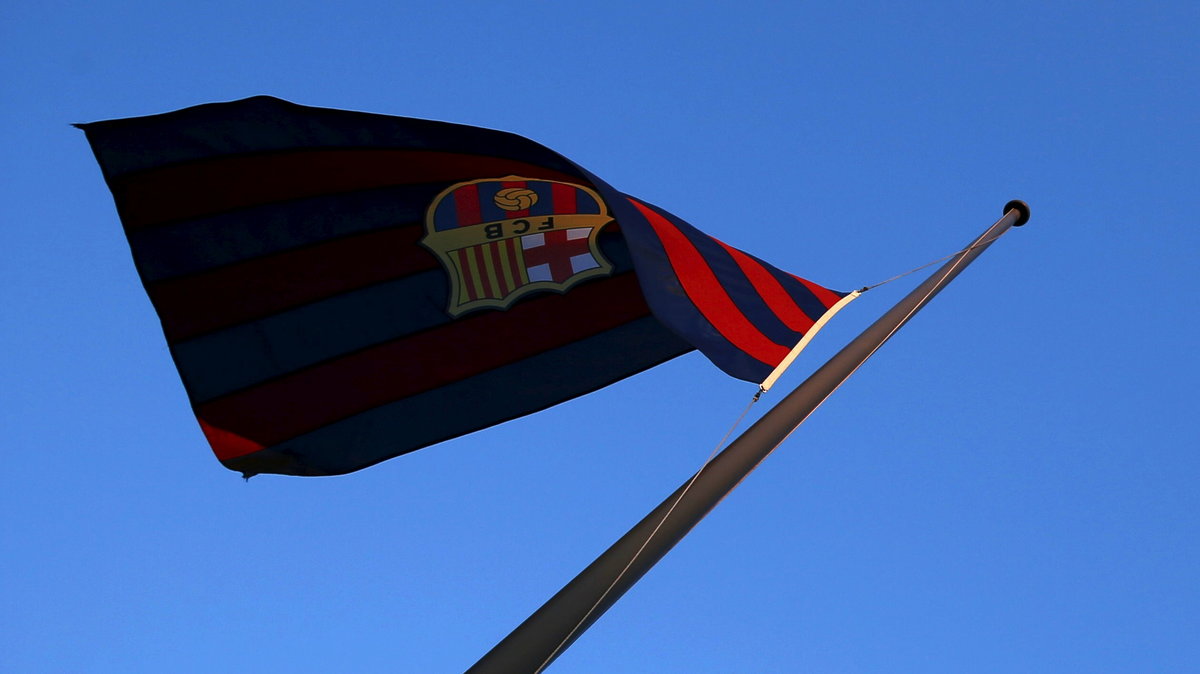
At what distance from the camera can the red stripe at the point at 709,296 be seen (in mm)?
6410

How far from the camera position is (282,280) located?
791 centimetres

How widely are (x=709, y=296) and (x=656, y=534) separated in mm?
1679

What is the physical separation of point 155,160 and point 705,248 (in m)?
3.10

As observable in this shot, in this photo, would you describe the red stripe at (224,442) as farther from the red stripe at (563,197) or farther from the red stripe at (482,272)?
the red stripe at (563,197)

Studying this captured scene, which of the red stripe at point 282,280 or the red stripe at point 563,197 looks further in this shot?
the red stripe at point 563,197

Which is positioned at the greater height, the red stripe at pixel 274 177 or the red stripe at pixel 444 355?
the red stripe at pixel 274 177

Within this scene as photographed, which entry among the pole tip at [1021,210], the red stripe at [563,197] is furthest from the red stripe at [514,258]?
the pole tip at [1021,210]

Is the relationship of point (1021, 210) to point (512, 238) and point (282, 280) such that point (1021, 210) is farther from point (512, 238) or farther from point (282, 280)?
point (282, 280)

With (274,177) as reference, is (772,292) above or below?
below

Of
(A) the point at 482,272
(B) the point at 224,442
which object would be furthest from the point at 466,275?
(B) the point at 224,442

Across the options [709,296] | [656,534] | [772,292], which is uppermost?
[772,292]

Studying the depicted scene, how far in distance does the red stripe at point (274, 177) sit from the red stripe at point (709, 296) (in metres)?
0.89

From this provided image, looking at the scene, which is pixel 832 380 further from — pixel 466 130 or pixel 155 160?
pixel 155 160

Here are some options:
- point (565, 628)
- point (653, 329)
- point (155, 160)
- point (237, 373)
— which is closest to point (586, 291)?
point (653, 329)
